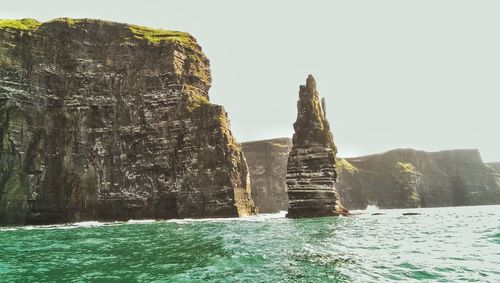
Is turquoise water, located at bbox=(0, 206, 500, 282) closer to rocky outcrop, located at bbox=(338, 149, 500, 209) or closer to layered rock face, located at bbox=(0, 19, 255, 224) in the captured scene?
layered rock face, located at bbox=(0, 19, 255, 224)

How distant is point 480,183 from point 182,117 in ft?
471

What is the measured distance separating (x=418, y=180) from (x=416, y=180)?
4.85 feet

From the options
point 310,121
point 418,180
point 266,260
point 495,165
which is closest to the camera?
point 266,260

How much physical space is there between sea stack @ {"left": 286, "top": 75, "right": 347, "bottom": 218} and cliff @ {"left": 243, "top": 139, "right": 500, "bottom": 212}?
97452 mm

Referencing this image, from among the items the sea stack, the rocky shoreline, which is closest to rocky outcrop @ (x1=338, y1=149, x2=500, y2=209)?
the rocky shoreline

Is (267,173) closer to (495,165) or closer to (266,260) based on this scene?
(495,165)

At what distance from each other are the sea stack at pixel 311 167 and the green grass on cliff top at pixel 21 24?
4740cm

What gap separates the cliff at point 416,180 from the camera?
160375 millimetres

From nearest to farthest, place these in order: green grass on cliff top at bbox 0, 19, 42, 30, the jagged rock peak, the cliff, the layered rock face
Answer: the layered rock face, the jagged rock peak, green grass on cliff top at bbox 0, 19, 42, 30, the cliff

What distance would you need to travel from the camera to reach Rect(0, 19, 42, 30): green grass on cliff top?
65.7m

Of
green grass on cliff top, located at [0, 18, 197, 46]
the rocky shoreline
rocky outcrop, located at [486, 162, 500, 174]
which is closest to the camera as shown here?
the rocky shoreline

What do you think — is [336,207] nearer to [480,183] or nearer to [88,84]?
[88,84]

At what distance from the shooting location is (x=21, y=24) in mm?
67625

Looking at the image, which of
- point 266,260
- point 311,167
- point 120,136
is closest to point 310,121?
point 311,167
